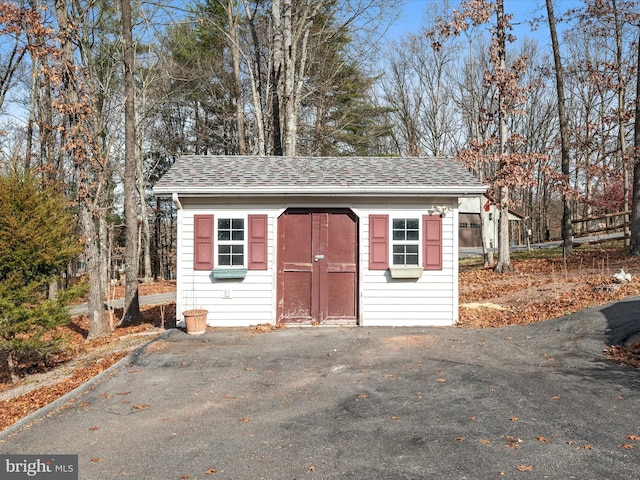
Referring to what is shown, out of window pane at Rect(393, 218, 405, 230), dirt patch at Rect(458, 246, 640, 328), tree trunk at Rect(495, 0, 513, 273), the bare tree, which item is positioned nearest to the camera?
window pane at Rect(393, 218, 405, 230)

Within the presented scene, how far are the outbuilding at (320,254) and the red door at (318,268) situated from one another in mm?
20

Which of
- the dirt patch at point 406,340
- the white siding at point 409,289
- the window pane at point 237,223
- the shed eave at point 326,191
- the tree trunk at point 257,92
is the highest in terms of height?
the tree trunk at point 257,92

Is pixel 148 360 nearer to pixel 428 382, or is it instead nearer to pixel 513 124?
pixel 428 382

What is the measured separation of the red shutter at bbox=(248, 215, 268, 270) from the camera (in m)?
9.84

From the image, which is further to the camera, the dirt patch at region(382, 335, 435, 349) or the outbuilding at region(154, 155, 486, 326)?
the outbuilding at region(154, 155, 486, 326)

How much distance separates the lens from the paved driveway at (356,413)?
12.9 feet

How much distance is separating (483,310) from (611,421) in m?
6.84

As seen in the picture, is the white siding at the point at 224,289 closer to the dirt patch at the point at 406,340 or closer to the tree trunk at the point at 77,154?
the tree trunk at the point at 77,154

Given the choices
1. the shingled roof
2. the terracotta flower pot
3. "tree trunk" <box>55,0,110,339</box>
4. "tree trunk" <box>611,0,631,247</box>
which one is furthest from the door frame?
"tree trunk" <box>611,0,631,247</box>

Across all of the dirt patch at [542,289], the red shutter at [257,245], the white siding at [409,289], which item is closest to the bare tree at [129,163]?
the red shutter at [257,245]

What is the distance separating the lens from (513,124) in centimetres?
3647

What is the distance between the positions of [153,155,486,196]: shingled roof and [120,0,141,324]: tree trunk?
142 centimetres

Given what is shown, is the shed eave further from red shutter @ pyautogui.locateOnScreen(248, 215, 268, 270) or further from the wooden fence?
the wooden fence

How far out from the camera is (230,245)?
389 inches
